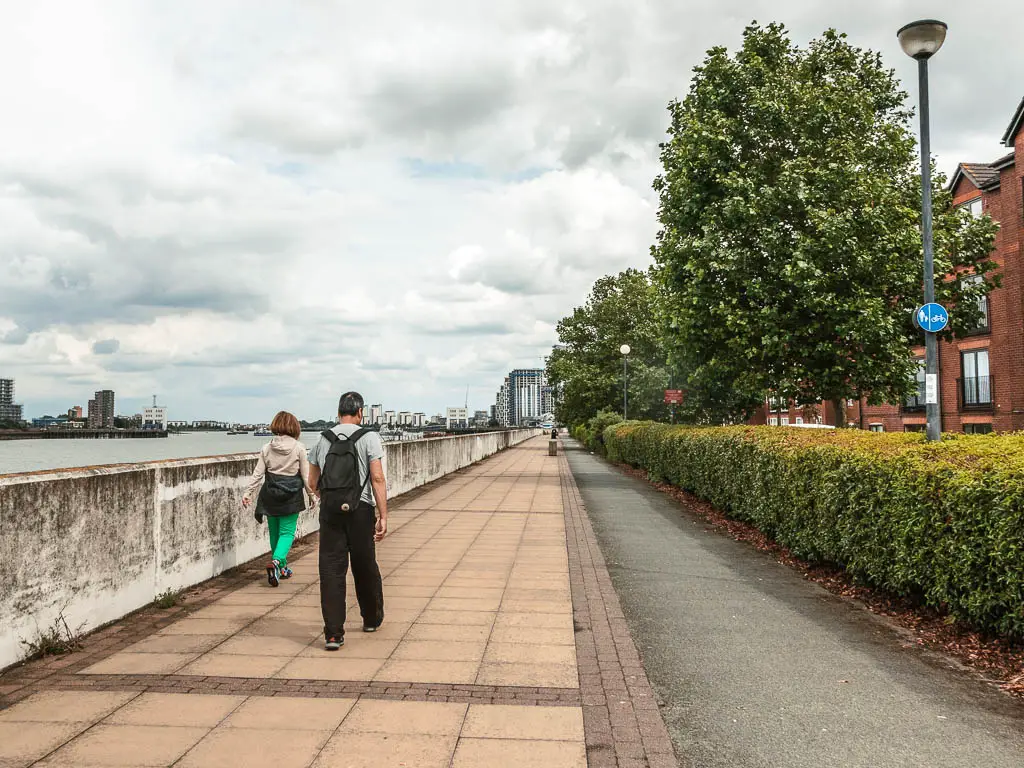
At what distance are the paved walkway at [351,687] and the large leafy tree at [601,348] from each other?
3714 centimetres

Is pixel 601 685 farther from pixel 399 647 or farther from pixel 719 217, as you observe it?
pixel 719 217

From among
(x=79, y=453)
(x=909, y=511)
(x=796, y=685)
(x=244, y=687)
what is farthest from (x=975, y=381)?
(x=79, y=453)

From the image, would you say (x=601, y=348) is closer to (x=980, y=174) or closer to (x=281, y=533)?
(x=980, y=174)

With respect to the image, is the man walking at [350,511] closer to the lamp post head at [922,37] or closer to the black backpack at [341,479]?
the black backpack at [341,479]

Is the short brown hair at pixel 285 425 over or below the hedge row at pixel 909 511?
over

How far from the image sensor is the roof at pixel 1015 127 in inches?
1027

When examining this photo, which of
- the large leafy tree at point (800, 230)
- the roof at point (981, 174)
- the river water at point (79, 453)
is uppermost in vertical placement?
the roof at point (981, 174)

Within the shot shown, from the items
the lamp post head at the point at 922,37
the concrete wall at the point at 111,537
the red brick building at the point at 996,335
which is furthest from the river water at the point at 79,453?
the red brick building at the point at 996,335

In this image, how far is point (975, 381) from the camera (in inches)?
1235

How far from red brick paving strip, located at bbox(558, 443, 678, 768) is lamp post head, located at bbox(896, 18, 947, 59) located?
7.04 metres

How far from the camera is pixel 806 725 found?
12.9 feet

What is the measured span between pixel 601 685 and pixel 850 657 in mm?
1938

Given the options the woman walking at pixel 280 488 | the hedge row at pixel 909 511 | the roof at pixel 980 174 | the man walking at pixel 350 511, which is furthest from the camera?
the roof at pixel 980 174

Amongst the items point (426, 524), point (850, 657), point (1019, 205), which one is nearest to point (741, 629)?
point (850, 657)
